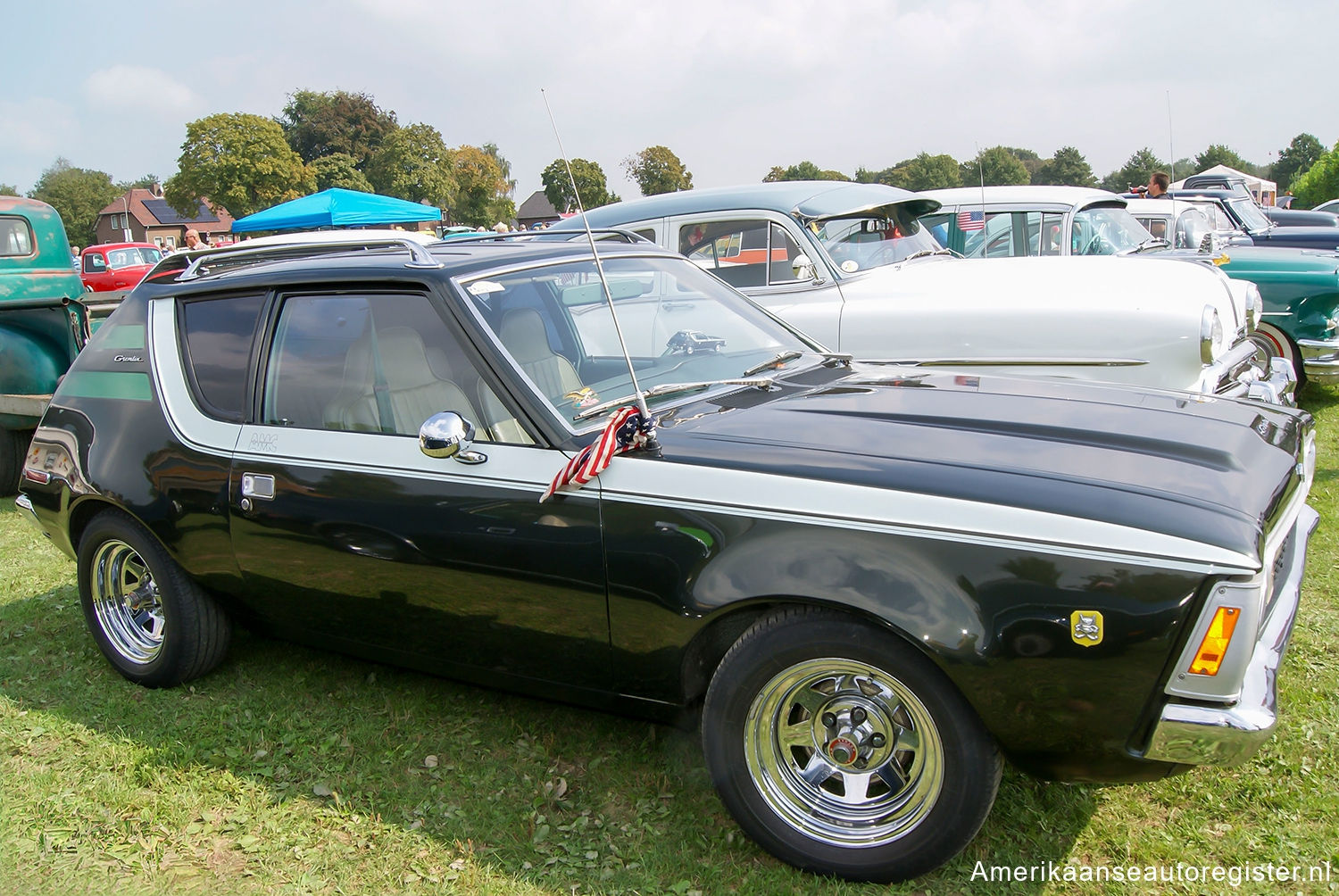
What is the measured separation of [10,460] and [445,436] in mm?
6482

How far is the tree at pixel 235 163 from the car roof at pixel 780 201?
4032 cm

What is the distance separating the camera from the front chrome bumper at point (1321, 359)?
7590 mm

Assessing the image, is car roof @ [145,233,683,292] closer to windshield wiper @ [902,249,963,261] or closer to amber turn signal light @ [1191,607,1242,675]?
amber turn signal light @ [1191,607,1242,675]

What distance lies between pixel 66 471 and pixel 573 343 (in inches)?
87.6

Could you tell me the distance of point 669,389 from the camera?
123 inches

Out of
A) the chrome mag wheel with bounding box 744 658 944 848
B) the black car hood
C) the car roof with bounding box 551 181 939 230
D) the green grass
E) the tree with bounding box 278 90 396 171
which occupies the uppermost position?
the tree with bounding box 278 90 396 171

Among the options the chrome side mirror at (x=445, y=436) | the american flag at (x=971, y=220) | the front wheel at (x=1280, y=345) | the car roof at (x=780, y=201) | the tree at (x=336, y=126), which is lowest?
the front wheel at (x=1280, y=345)

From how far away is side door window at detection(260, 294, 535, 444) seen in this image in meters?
3.01

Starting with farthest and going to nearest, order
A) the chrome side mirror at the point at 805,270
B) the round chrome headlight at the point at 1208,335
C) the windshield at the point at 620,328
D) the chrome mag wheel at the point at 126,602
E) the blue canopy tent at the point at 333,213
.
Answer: the blue canopy tent at the point at 333,213 → the chrome side mirror at the point at 805,270 → the round chrome headlight at the point at 1208,335 → the chrome mag wheel at the point at 126,602 → the windshield at the point at 620,328


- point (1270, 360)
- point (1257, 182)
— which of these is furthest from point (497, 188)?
point (1270, 360)

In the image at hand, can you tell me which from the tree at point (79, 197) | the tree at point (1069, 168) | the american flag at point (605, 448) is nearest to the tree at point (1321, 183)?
the tree at point (1069, 168)

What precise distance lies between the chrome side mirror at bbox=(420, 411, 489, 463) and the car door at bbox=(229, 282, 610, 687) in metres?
0.08

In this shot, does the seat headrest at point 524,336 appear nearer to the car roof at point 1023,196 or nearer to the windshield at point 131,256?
the car roof at point 1023,196

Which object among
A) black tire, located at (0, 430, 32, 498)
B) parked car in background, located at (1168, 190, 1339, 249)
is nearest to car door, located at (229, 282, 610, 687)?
black tire, located at (0, 430, 32, 498)
